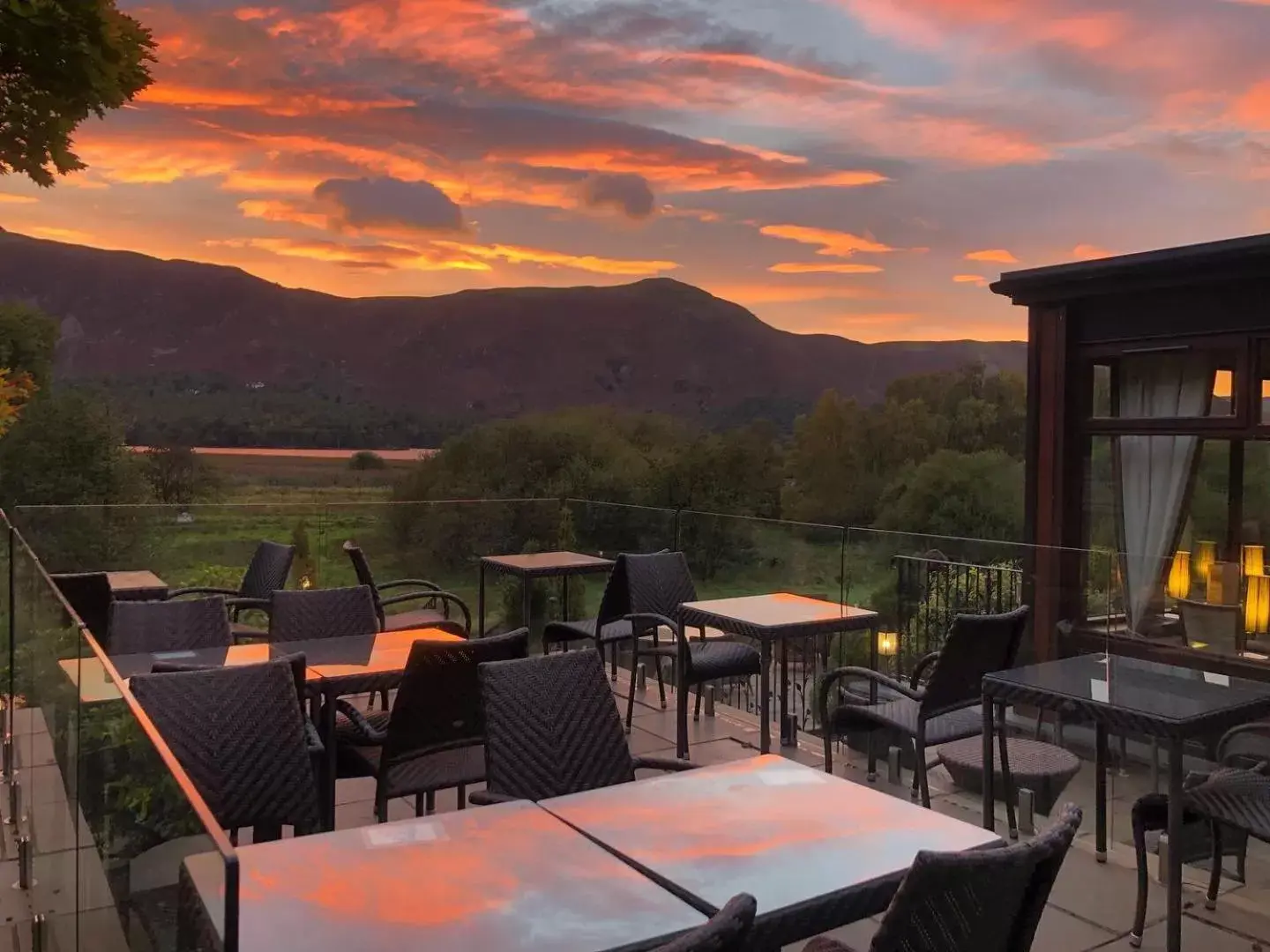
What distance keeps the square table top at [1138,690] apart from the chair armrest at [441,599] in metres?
3.49

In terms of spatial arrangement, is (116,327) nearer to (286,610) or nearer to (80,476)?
(80,476)

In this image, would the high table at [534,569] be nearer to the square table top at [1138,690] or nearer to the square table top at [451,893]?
the square table top at [1138,690]

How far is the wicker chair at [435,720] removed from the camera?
329 centimetres

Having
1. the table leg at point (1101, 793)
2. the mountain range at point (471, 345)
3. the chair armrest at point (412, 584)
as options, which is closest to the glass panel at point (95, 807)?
the chair armrest at point (412, 584)

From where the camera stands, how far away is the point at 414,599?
21.8 ft

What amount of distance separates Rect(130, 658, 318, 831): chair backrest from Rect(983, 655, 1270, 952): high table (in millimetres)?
2307

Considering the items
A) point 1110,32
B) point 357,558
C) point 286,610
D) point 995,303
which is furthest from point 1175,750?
point 995,303

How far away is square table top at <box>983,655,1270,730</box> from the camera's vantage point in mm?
3162

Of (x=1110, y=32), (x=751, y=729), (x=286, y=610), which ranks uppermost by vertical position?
(x=1110, y=32)

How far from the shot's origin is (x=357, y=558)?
6.61 metres

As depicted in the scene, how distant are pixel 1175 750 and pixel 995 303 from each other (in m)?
27.1

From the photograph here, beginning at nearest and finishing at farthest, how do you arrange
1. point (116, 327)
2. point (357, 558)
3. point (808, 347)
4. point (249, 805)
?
1. point (249, 805)
2. point (357, 558)
3. point (116, 327)
4. point (808, 347)

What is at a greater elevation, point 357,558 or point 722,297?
point 722,297

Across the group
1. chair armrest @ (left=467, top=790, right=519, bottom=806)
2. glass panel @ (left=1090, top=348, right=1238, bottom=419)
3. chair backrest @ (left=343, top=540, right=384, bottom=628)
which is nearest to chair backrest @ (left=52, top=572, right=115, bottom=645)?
chair backrest @ (left=343, top=540, right=384, bottom=628)
